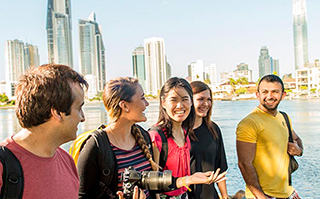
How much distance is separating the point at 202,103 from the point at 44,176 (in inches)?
81.9

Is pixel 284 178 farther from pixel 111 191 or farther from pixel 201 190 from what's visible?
pixel 111 191

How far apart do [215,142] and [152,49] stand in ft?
468

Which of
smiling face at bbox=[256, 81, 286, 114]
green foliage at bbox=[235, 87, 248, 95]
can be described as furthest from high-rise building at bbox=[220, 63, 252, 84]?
smiling face at bbox=[256, 81, 286, 114]

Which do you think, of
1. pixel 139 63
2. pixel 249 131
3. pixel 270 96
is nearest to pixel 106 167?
pixel 249 131

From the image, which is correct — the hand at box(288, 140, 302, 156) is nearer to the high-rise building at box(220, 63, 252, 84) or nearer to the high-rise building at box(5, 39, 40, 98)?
the high-rise building at box(220, 63, 252, 84)

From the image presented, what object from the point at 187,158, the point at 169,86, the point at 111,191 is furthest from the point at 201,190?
the point at 111,191

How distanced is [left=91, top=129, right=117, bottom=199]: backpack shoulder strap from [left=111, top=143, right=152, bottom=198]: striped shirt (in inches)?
2.9

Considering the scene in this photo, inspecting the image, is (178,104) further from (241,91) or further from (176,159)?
(241,91)

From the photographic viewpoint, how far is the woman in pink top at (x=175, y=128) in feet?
8.98

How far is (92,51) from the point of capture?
179m

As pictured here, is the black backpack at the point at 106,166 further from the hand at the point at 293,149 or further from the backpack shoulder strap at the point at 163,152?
the hand at the point at 293,149

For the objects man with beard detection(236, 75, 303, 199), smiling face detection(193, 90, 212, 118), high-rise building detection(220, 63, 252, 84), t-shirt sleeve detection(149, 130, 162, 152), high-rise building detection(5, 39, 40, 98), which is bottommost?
man with beard detection(236, 75, 303, 199)

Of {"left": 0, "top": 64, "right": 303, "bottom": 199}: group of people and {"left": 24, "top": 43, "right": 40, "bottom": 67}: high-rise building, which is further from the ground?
{"left": 24, "top": 43, "right": 40, "bottom": 67}: high-rise building

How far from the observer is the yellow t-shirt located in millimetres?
2939
